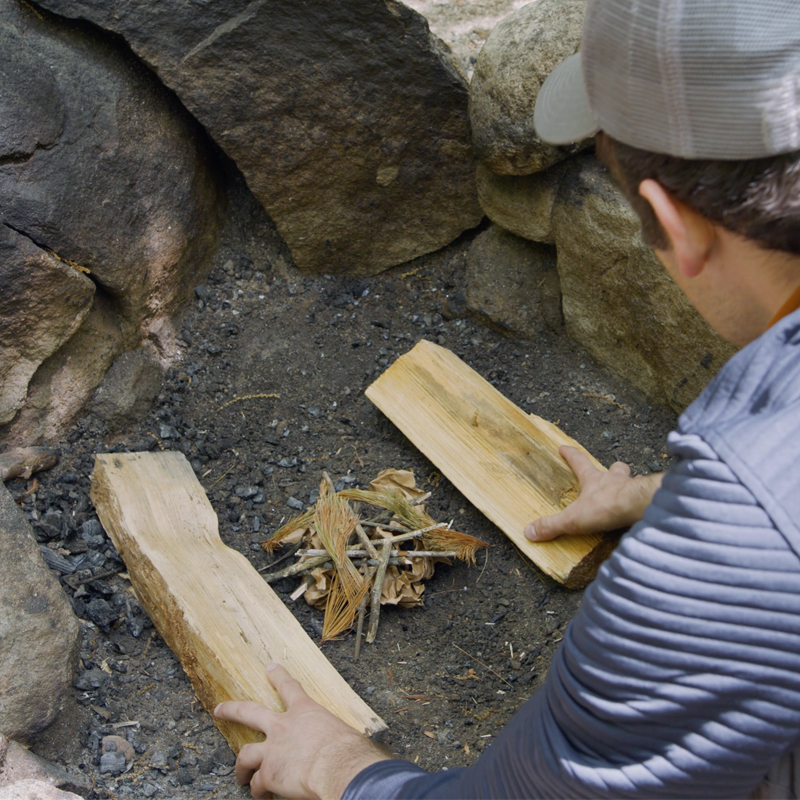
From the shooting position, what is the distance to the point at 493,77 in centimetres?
279

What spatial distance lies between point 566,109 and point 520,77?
1535mm

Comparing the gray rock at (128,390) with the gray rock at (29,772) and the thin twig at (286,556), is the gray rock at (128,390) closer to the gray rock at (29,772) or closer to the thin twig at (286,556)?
the thin twig at (286,556)

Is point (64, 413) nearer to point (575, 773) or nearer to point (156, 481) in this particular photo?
point (156, 481)

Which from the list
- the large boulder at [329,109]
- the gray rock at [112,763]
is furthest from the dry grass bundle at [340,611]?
the large boulder at [329,109]

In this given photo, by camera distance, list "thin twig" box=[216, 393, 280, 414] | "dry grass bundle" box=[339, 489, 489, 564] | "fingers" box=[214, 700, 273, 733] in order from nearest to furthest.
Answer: "fingers" box=[214, 700, 273, 733], "dry grass bundle" box=[339, 489, 489, 564], "thin twig" box=[216, 393, 280, 414]

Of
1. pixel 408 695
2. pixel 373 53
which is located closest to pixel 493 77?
pixel 373 53

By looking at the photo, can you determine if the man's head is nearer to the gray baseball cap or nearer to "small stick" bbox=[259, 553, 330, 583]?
the gray baseball cap

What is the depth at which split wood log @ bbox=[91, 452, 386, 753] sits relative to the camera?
2.06 m

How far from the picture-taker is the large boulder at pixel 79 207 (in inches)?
100

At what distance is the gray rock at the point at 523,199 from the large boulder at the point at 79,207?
1.19 metres

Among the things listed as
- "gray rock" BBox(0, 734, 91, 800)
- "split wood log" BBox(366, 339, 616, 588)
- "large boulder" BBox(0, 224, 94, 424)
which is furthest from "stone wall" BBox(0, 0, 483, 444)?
"gray rock" BBox(0, 734, 91, 800)

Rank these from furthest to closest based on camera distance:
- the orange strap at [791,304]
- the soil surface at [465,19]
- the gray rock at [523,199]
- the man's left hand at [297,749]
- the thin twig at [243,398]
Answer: the soil surface at [465,19]
the thin twig at [243,398]
the gray rock at [523,199]
the man's left hand at [297,749]
the orange strap at [791,304]

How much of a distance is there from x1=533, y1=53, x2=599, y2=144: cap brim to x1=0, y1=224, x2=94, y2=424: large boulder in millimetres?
1852

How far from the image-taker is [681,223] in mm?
1094
